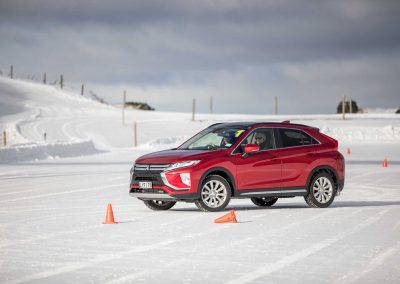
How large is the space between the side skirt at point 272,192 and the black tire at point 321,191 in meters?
0.18

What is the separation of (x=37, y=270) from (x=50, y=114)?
302ft

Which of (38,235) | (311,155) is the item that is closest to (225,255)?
(38,235)

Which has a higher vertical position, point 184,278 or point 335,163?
point 335,163

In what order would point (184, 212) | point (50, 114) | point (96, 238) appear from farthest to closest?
point (50, 114)
point (184, 212)
point (96, 238)

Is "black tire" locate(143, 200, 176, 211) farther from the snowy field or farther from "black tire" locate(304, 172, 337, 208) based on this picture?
"black tire" locate(304, 172, 337, 208)

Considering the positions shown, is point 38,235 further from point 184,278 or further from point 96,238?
point 184,278

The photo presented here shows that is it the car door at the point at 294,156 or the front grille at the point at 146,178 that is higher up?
the car door at the point at 294,156

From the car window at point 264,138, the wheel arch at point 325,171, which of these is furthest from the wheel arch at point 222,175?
the wheel arch at point 325,171

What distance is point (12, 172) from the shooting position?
30.8m

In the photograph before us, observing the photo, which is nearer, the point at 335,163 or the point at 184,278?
the point at 184,278

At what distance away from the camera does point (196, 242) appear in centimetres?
1126

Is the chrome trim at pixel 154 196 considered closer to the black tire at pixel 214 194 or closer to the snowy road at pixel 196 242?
the snowy road at pixel 196 242

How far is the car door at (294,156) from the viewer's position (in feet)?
52.5

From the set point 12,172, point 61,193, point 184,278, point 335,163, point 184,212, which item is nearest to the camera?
point 184,278
